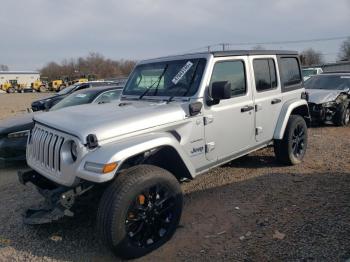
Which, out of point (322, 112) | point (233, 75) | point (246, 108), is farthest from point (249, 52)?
point (322, 112)

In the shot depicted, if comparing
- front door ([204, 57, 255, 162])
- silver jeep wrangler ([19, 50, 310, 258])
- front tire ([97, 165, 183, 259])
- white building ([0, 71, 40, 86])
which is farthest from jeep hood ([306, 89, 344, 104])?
white building ([0, 71, 40, 86])

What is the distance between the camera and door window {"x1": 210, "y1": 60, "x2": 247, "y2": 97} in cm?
472

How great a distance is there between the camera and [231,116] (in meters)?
4.83

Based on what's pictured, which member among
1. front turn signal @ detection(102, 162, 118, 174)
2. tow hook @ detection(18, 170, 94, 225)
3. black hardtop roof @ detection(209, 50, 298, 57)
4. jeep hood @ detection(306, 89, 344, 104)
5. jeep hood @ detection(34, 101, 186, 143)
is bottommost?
tow hook @ detection(18, 170, 94, 225)

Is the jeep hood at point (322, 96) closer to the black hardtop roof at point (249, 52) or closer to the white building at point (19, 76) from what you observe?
the black hardtop roof at point (249, 52)

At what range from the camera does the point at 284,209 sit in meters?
4.54

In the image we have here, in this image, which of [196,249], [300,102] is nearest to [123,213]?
[196,249]

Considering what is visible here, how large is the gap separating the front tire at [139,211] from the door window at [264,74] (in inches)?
94.9

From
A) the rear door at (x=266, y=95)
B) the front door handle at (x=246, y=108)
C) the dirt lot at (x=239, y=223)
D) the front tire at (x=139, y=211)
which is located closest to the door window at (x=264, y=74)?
the rear door at (x=266, y=95)

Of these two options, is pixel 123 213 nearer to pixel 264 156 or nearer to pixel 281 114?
pixel 281 114

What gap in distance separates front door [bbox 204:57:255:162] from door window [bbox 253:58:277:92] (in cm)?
25

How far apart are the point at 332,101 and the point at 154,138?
8.06 m

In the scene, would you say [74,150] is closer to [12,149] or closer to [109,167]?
[109,167]

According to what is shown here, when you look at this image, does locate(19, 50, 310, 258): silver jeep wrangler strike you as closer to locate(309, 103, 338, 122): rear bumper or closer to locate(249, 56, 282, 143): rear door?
locate(249, 56, 282, 143): rear door
